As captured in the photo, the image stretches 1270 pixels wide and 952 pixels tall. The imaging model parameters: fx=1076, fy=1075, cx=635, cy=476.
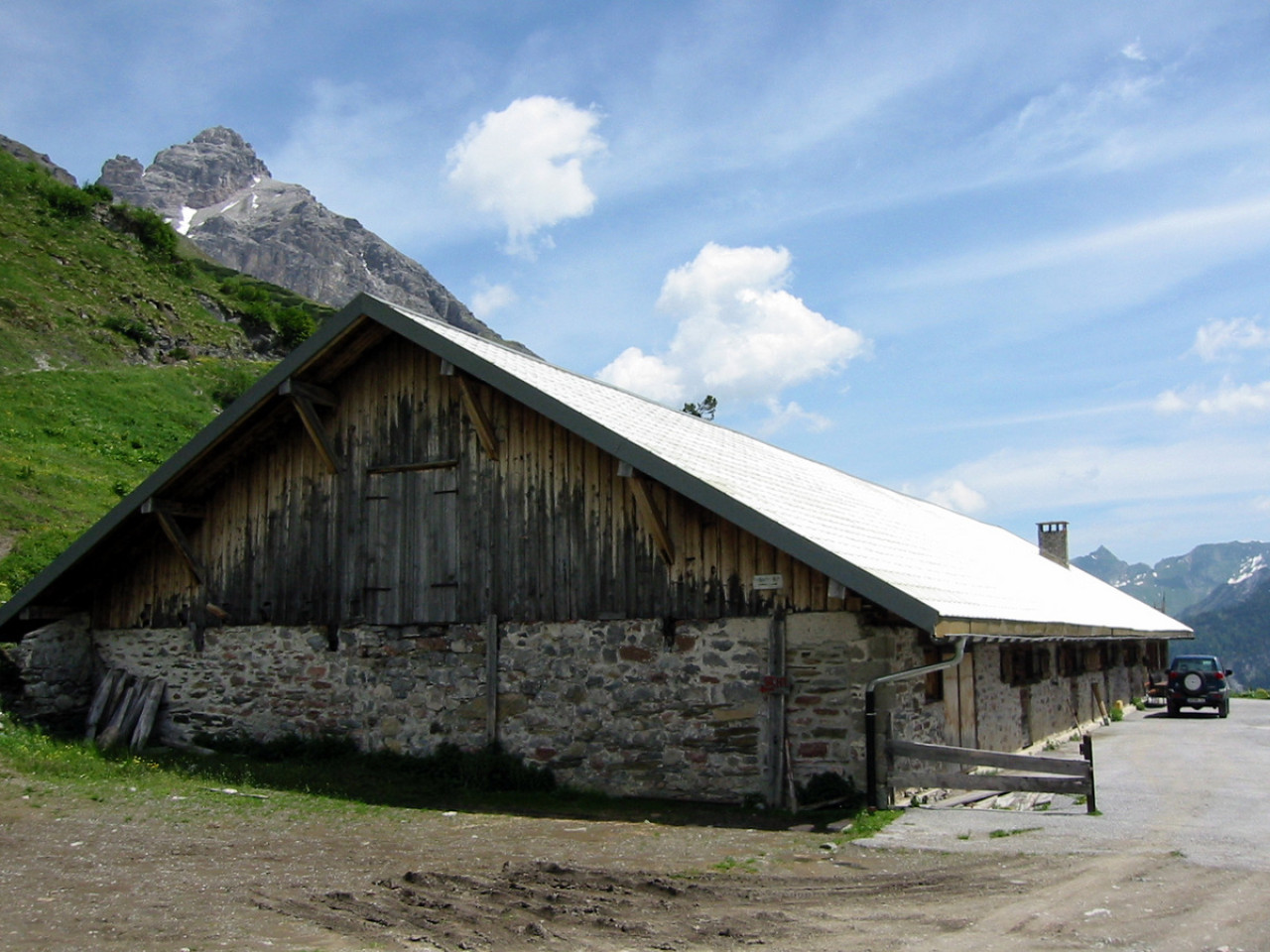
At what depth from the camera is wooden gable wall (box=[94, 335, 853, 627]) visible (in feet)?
42.0

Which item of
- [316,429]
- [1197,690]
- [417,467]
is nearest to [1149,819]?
[417,467]

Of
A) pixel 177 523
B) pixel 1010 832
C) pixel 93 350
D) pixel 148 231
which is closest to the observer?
pixel 1010 832

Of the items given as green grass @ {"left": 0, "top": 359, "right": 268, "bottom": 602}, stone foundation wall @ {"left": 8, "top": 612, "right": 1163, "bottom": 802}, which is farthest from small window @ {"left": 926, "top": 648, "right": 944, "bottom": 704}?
green grass @ {"left": 0, "top": 359, "right": 268, "bottom": 602}

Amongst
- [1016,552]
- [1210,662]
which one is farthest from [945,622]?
[1210,662]

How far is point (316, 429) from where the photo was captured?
15.2m

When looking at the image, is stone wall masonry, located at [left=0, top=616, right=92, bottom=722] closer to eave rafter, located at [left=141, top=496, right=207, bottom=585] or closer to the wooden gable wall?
the wooden gable wall

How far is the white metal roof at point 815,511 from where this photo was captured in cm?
1138

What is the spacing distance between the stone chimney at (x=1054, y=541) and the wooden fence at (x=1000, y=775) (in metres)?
26.7

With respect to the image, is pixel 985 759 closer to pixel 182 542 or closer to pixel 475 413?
pixel 475 413

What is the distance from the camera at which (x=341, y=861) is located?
30.2ft

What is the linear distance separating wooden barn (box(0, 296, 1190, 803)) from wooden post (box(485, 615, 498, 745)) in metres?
0.06

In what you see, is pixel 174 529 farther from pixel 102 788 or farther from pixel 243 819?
pixel 243 819

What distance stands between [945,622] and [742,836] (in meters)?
2.94

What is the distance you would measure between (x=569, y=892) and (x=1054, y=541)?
32384mm
